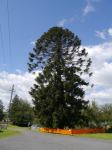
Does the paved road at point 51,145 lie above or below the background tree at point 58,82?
below

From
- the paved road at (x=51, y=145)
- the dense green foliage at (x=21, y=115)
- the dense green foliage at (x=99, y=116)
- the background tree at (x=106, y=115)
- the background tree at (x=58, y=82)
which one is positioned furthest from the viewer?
the dense green foliage at (x=21, y=115)

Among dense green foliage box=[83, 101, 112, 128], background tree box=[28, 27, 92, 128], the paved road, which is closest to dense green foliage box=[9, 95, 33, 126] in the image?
dense green foliage box=[83, 101, 112, 128]

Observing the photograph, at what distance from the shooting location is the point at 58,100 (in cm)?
6569

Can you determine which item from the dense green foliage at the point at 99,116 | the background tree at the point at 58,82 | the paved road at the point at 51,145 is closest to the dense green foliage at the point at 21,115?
the dense green foliage at the point at 99,116

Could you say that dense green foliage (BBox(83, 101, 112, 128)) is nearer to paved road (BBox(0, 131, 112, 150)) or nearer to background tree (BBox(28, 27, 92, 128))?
background tree (BBox(28, 27, 92, 128))

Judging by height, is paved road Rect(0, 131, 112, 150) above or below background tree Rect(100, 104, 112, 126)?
below

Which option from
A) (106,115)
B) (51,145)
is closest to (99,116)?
(106,115)

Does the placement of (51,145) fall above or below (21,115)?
below

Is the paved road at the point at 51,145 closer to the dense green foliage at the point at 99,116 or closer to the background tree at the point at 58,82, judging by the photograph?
the background tree at the point at 58,82

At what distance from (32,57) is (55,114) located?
14219 millimetres

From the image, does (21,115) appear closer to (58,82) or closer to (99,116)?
(99,116)

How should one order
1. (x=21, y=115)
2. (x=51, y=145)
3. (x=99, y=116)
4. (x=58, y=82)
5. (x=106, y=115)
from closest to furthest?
(x=51, y=145), (x=58, y=82), (x=99, y=116), (x=106, y=115), (x=21, y=115)

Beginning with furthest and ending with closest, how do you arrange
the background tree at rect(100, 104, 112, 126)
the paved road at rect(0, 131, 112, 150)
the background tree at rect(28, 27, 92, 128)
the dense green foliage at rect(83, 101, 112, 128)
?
the background tree at rect(100, 104, 112, 126) → the dense green foliage at rect(83, 101, 112, 128) → the background tree at rect(28, 27, 92, 128) → the paved road at rect(0, 131, 112, 150)

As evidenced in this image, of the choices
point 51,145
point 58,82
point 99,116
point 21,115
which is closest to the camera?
point 51,145
